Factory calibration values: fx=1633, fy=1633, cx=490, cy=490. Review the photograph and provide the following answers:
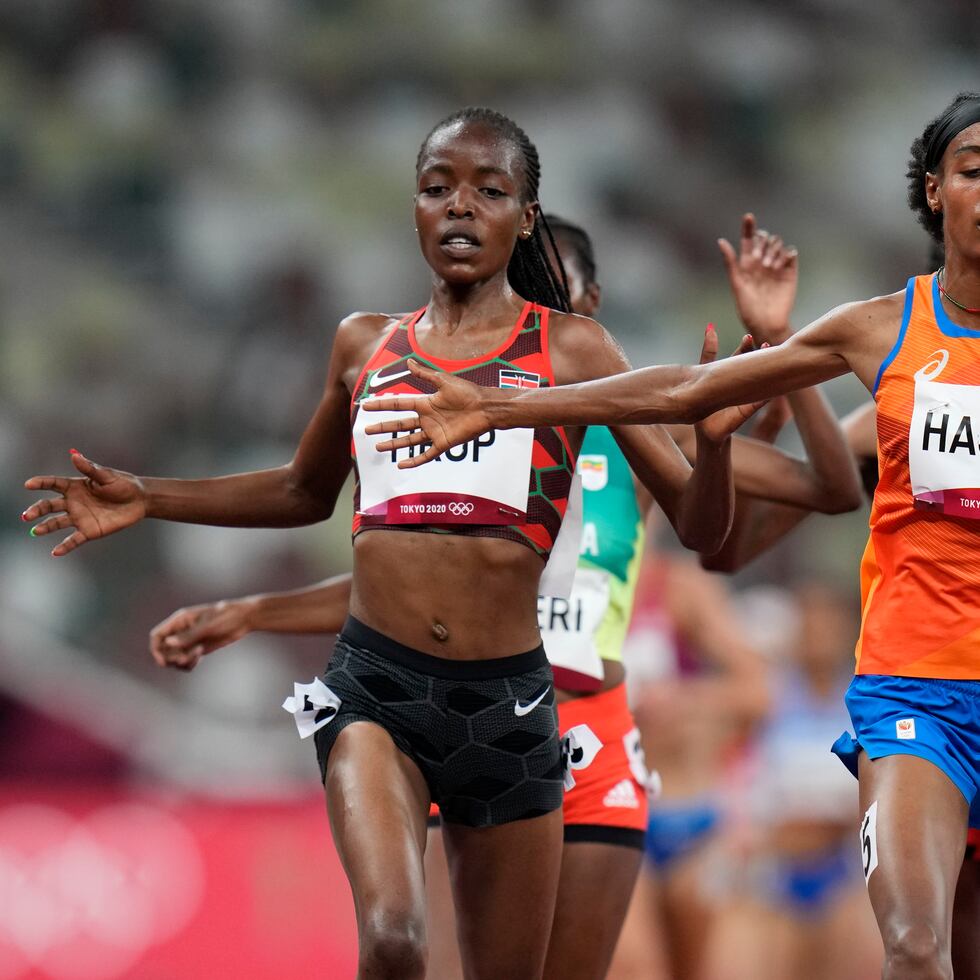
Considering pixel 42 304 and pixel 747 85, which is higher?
pixel 747 85

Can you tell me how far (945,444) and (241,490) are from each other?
185 centimetres

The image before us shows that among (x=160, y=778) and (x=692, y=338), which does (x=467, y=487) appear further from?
(x=692, y=338)

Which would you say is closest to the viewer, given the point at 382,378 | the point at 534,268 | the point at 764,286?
the point at 382,378

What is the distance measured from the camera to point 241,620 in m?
4.48

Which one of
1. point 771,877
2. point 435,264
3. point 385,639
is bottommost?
point 771,877

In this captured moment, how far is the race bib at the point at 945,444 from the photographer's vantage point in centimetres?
335

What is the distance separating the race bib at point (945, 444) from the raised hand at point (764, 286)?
1.21 m

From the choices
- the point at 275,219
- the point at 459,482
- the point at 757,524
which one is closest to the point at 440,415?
the point at 459,482

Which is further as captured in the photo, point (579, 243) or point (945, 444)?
point (579, 243)

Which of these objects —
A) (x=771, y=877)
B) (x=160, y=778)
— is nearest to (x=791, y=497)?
(x=771, y=877)

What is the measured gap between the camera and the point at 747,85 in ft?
39.3

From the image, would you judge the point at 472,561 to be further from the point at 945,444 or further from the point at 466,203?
the point at 945,444

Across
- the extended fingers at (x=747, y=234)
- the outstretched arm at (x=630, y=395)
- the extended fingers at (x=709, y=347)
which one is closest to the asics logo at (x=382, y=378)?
the outstretched arm at (x=630, y=395)

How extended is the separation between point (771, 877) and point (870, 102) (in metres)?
6.50
